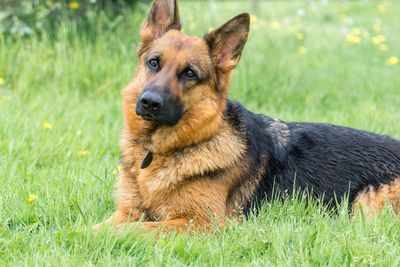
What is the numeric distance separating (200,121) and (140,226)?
0.91 meters

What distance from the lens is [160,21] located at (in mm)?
3871

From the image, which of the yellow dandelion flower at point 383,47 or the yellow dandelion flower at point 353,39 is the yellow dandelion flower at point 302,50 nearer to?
the yellow dandelion flower at point 353,39

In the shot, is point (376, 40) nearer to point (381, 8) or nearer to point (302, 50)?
point (302, 50)

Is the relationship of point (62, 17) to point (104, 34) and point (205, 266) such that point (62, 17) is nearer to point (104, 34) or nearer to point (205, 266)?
point (104, 34)

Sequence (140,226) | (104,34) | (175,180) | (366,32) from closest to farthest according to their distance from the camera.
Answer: (140,226), (175,180), (104,34), (366,32)

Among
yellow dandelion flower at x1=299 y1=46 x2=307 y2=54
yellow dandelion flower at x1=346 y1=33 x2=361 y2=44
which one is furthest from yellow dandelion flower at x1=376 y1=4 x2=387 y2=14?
yellow dandelion flower at x1=299 y1=46 x2=307 y2=54

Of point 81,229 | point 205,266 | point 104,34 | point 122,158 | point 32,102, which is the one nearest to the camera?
point 205,266

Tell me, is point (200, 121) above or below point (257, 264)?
above

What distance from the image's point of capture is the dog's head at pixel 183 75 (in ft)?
11.3

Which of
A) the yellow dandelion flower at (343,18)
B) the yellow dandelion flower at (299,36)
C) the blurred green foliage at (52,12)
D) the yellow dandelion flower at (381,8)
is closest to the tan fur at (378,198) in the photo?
the blurred green foliage at (52,12)

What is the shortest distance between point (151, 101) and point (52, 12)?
4.36m

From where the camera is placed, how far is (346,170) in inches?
149

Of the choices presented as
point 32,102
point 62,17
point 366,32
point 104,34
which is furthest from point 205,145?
point 366,32

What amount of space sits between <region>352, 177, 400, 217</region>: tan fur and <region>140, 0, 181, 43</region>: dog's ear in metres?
2.01
